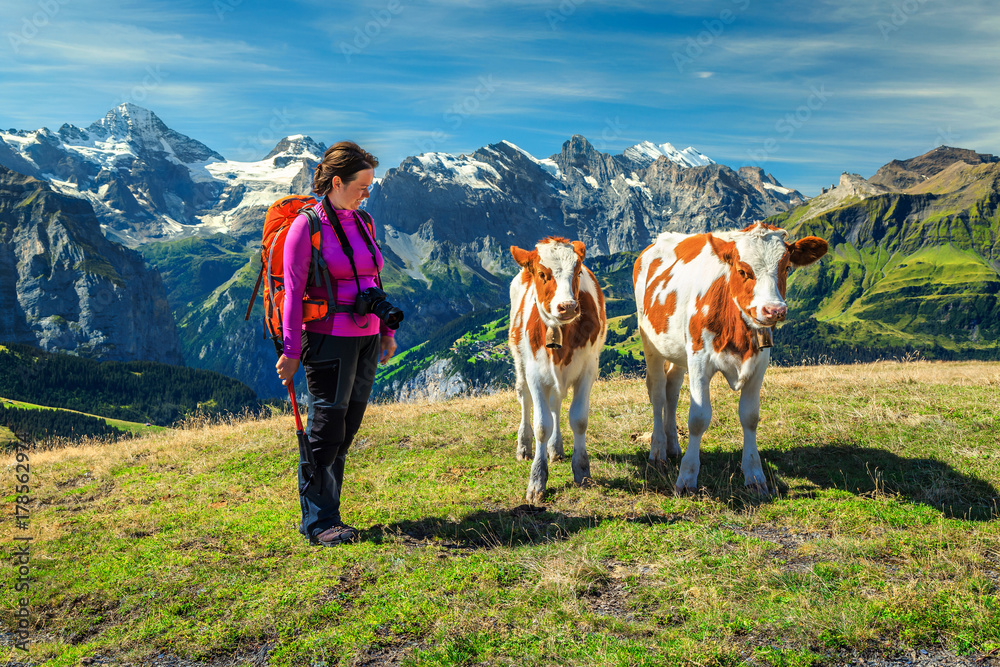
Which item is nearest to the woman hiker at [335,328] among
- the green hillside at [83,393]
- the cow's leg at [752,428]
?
the cow's leg at [752,428]

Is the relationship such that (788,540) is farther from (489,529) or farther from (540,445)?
(489,529)

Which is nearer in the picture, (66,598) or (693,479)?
A: (66,598)

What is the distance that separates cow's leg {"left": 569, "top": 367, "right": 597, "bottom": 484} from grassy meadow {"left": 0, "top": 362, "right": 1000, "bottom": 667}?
0.86 feet

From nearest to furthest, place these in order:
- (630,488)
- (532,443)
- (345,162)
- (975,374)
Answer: (345,162) < (630,488) < (532,443) < (975,374)

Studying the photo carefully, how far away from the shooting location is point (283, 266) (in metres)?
6.84

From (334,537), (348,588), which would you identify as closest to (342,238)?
(334,537)

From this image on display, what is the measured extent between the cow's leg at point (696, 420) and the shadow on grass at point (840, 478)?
0.83 feet

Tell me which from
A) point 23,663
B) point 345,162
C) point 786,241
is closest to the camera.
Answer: point 23,663

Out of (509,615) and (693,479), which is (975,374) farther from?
(509,615)

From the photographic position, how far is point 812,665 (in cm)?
462

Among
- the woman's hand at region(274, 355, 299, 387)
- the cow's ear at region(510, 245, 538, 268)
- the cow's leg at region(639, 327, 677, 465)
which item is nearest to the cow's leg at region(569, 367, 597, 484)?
the cow's leg at region(639, 327, 677, 465)

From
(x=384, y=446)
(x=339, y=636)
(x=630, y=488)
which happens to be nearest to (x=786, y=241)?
(x=630, y=488)

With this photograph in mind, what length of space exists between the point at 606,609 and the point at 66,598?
5.53m

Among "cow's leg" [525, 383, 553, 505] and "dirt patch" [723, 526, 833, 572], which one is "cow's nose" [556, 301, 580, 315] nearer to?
"cow's leg" [525, 383, 553, 505]
